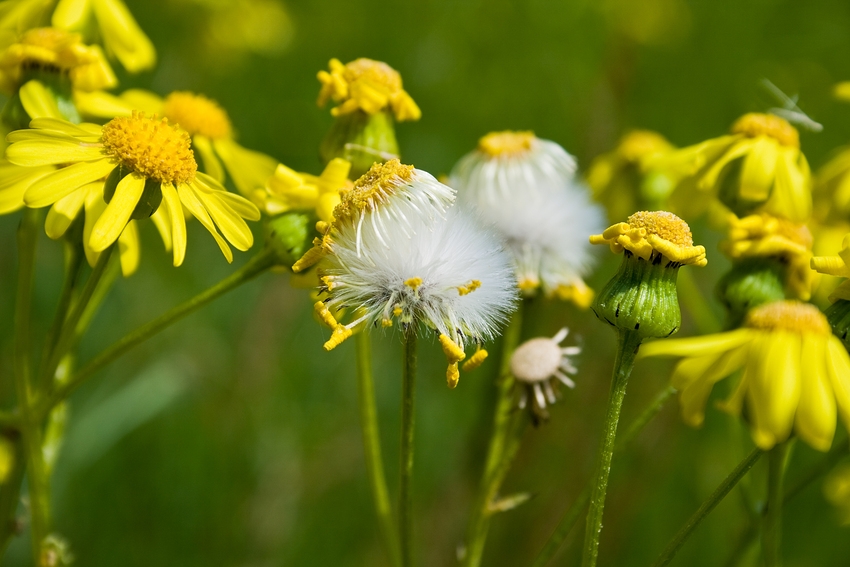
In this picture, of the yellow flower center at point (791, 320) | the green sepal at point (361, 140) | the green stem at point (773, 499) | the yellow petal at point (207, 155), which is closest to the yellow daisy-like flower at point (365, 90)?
the green sepal at point (361, 140)

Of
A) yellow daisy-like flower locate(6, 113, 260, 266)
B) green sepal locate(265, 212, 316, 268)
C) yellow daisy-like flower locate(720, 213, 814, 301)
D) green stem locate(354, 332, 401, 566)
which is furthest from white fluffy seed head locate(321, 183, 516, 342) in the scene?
yellow daisy-like flower locate(720, 213, 814, 301)

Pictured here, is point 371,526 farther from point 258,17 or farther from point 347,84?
point 258,17

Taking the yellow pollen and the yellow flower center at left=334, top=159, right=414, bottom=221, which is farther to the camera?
the yellow flower center at left=334, top=159, right=414, bottom=221

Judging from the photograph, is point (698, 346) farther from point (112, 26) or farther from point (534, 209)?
point (112, 26)

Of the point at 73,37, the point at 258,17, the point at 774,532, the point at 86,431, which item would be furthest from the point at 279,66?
the point at 774,532

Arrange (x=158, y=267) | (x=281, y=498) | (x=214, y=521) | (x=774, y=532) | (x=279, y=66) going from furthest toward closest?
(x=279, y=66)
(x=158, y=267)
(x=214, y=521)
(x=281, y=498)
(x=774, y=532)

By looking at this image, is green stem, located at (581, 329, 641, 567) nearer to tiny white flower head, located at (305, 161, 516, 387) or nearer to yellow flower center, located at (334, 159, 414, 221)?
tiny white flower head, located at (305, 161, 516, 387)

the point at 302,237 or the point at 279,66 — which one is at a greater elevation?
the point at 302,237
